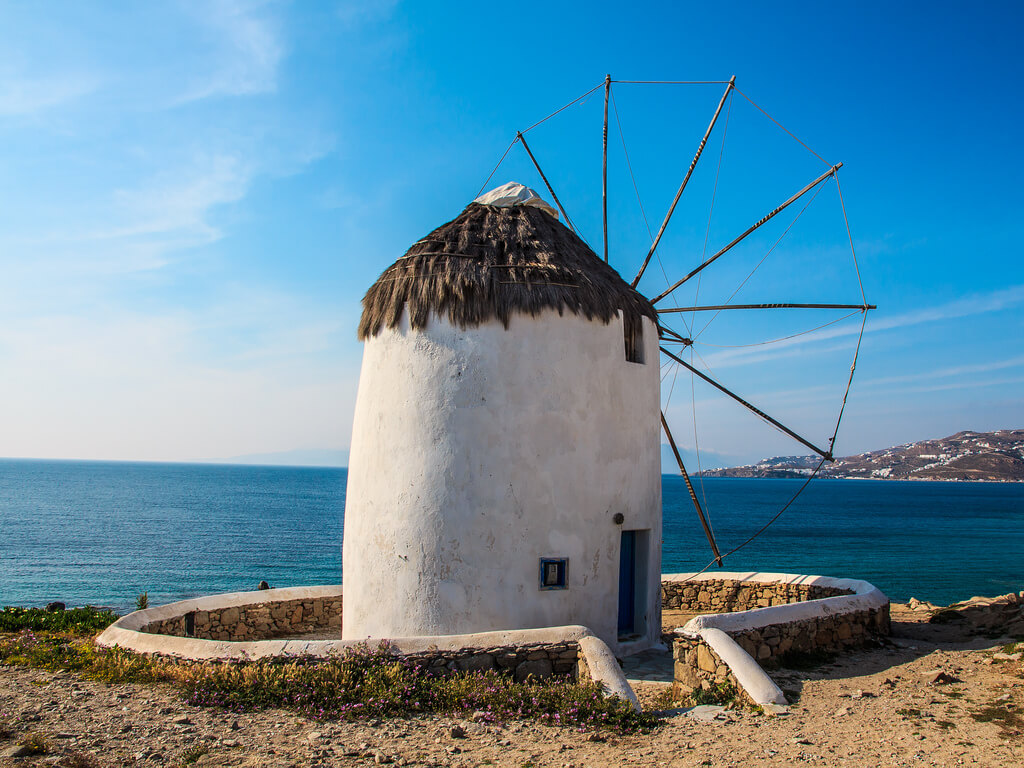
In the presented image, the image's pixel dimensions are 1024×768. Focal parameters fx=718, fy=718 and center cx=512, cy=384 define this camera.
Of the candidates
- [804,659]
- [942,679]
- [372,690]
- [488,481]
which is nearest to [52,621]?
[372,690]

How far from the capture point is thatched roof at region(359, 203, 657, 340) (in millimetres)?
8953

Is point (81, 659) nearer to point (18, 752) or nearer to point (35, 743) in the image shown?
point (35, 743)

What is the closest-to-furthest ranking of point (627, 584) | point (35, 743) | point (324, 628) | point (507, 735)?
point (35, 743) < point (507, 735) < point (627, 584) < point (324, 628)

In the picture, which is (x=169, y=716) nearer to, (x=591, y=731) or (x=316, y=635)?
(x=591, y=731)

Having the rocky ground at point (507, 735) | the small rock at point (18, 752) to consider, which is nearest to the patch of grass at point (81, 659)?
the rocky ground at point (507, 735)

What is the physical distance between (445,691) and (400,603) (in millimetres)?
2308

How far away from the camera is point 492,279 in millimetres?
9023

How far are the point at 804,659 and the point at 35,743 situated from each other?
25.5 feet

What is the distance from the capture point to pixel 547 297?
9055mm

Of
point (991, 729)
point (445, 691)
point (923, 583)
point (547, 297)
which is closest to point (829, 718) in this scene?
point (991, 729)

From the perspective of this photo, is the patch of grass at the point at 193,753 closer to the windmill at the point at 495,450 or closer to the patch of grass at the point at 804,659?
the windmill at the point at 495,450

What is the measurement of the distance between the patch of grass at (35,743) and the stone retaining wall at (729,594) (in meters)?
10.5

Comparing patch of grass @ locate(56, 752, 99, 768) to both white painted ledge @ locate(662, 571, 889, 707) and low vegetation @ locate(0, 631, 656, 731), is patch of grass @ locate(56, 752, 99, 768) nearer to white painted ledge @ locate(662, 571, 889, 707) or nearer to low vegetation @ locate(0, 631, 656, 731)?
low vegetation @ locate(0, 631, 656, 731)

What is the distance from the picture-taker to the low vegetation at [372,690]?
20.2 feet
